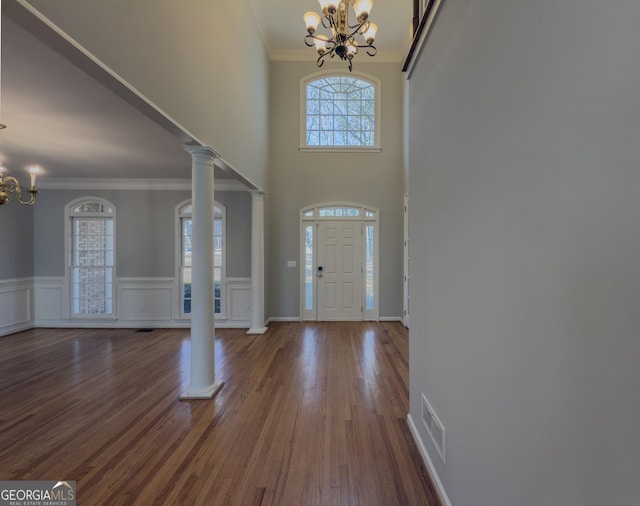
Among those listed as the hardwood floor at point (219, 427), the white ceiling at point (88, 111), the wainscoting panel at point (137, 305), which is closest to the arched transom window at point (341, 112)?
the white ceiling at point (88, 111)

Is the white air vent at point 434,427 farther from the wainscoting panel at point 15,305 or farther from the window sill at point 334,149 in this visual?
the wainscoting panel at point 15,305

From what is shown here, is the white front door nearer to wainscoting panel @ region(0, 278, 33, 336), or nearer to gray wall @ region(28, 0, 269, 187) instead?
gray wall @ region(28, 0, 269, 187)

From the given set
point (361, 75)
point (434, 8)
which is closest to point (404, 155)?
point (361, 75)

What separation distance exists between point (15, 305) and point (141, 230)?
2.37 m

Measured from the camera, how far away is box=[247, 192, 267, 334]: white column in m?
5.00

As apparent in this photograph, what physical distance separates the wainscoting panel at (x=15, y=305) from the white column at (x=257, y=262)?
3969 millimetres

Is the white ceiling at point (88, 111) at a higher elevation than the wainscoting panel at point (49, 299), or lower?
higher

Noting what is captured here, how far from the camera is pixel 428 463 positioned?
1.89m

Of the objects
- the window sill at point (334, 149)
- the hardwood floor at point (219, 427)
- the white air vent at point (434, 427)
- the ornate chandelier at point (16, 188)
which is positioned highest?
the window sill at point (334, 149)

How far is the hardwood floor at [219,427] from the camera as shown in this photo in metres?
1.80

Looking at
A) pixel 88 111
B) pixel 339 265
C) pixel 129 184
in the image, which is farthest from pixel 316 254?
pixel 88 111

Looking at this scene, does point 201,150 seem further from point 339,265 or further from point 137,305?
point 137,305

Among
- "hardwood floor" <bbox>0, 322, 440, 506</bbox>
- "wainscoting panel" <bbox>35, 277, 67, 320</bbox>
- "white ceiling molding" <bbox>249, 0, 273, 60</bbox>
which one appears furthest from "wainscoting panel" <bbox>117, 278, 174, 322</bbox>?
"white ceiling molding" <bbox>249, 0, 273, 60</bbox>

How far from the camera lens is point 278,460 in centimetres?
203
